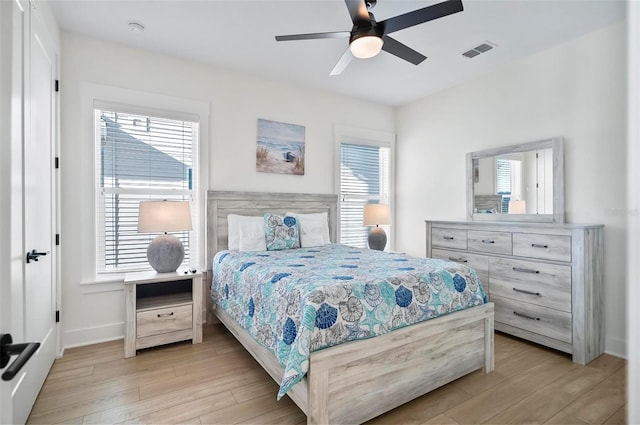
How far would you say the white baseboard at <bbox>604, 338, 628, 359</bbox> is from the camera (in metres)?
2.66

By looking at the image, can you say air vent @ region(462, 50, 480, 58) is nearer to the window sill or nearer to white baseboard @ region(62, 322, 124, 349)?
the window sill

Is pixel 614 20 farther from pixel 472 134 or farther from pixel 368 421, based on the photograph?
pixel 368 421

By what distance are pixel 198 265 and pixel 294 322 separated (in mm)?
2089

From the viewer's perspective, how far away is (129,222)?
3182 mm

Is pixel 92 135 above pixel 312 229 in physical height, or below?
above

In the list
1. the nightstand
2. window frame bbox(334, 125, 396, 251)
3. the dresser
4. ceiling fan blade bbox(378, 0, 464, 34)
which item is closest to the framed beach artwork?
window frame bbox(334, 125, 396, 251)

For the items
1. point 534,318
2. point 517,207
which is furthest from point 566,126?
point 534,318

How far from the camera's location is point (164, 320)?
9.18 ft

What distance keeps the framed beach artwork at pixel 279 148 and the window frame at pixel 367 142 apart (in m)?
0.56

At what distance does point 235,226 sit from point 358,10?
7.74 ft

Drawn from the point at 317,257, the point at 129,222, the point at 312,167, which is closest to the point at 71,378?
the point at 129,222

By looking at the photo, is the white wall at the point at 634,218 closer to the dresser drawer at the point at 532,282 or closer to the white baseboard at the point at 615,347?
the dresser drawer at the point at 532,282

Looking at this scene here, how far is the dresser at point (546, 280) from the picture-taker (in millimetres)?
2590

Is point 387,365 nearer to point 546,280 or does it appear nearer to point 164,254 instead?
point 546,280
